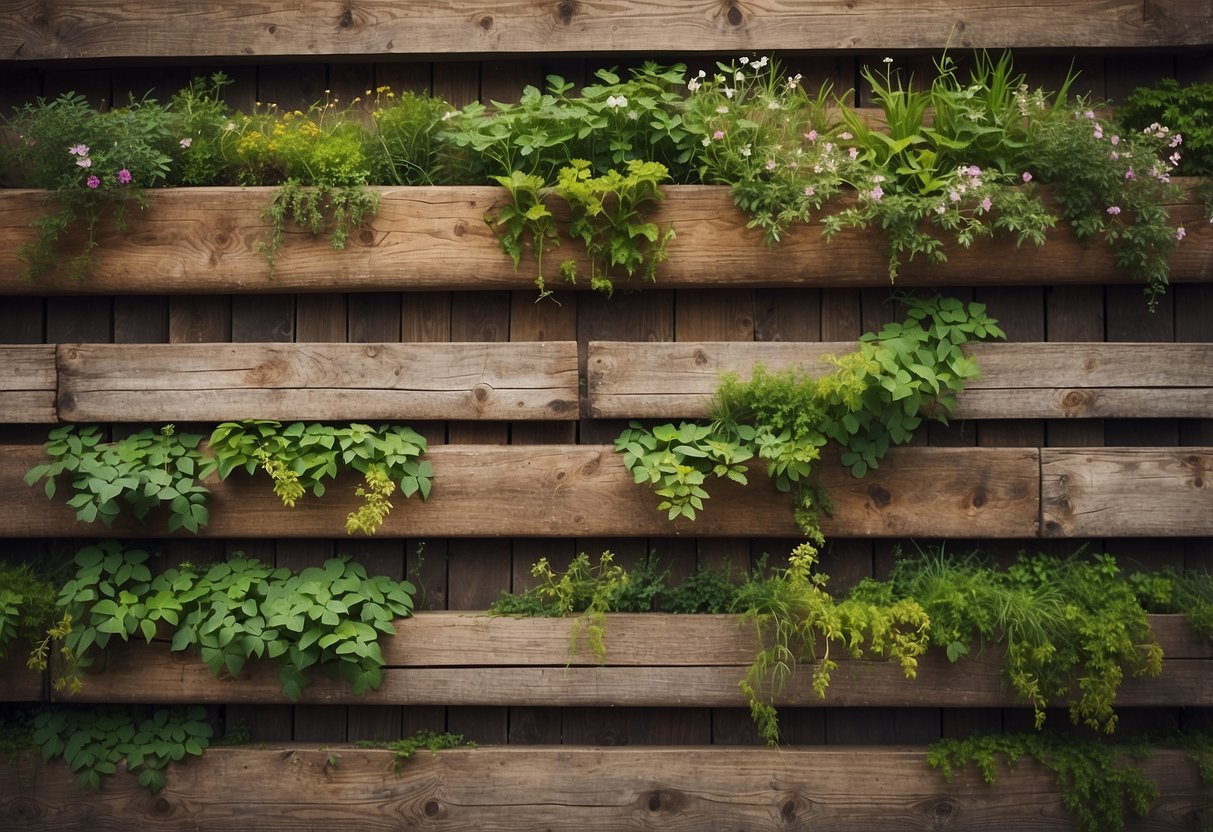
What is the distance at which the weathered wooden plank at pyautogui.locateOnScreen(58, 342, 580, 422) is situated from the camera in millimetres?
3801

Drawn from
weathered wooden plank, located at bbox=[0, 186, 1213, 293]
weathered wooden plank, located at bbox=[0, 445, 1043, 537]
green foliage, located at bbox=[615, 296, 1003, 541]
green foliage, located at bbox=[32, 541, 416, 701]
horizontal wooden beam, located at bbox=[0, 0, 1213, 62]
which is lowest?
green foliage, located at bbox=[32, 541, 416, 701]

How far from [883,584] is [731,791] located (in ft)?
3.69

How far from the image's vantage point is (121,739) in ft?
12.6

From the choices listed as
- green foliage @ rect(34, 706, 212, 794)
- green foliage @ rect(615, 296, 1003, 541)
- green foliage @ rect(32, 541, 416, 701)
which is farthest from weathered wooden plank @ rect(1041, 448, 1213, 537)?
green foliage @ rect(34, 706, 212, 794)

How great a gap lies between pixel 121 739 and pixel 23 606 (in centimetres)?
72

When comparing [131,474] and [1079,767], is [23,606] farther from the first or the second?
[1079,767]

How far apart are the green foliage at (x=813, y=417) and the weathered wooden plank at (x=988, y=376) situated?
0.28 feet

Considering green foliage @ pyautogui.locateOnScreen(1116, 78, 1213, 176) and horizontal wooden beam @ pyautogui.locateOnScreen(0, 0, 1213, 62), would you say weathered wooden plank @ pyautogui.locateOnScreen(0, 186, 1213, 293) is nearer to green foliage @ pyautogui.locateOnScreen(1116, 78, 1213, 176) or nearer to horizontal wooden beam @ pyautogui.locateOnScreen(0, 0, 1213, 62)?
green foliage @ pyautogui.locateOnScreen(1116, 78, 1213, 176)

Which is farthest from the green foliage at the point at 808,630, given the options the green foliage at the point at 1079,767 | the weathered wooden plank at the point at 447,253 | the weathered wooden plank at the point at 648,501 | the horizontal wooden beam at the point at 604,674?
the weathered wooden plank at the point at 447,253

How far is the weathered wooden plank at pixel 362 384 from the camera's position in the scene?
3801mm

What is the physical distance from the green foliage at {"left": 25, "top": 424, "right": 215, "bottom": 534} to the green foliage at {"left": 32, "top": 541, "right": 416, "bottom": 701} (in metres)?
0.26

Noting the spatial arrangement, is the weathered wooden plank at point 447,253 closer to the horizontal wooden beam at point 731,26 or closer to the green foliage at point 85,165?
the green foliage at point 85,165

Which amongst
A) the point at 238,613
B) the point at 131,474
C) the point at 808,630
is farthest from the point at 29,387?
the point at 808,630

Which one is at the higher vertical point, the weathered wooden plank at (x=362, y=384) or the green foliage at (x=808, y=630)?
the weathered wooden plank at (x=362, y=384)
